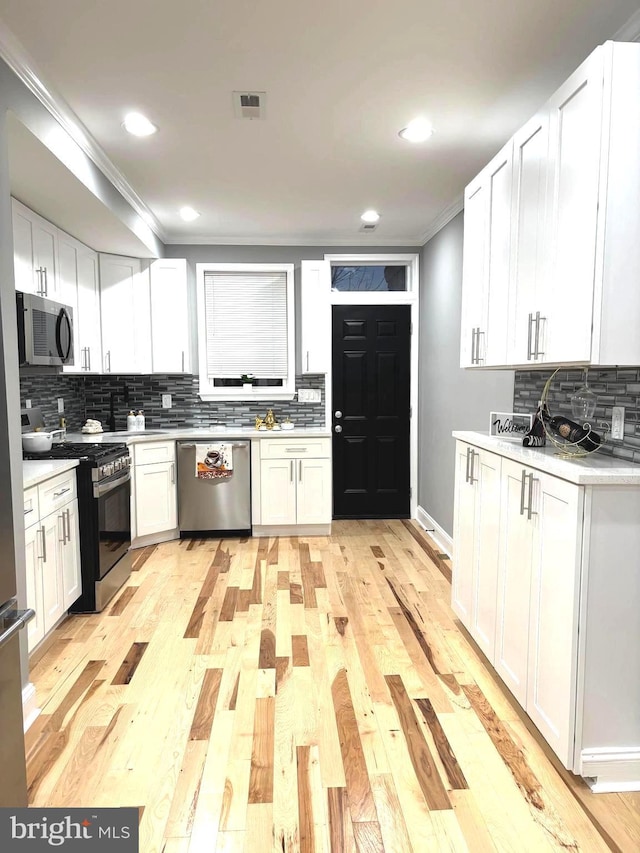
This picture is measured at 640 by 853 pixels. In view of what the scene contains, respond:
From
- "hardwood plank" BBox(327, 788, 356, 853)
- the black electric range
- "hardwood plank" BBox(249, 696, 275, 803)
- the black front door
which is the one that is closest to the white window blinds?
the black front door

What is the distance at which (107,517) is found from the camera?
3.55m

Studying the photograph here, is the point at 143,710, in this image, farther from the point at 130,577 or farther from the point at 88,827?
the point at 130,577

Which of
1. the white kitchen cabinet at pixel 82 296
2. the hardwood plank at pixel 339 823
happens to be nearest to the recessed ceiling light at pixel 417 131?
the white kitchen cabinet at pixel 82 296

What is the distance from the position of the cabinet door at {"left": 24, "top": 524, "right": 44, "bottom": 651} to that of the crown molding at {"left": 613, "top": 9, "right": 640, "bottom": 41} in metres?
3.16

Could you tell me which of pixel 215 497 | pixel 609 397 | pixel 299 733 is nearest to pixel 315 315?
pixel 215 497

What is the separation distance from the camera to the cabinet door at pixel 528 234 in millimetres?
2215

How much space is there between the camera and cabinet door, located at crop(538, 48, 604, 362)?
6.08 ft

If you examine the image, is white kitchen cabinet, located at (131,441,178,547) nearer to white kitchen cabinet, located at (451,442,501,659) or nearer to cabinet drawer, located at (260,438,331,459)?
cabinet drawer, located at (260,438,331,459)

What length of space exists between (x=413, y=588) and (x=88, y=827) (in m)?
2.58

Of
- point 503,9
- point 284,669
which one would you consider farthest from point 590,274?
point 284,669

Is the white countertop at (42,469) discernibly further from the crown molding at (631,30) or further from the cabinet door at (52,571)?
the crown molding at (631,30)

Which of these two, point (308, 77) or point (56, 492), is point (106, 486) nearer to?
point (56, 492)

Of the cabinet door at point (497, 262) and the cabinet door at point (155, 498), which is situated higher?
the cabinet door at point (497, 262)

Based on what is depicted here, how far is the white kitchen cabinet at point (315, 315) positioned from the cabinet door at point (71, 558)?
2.62 metres
